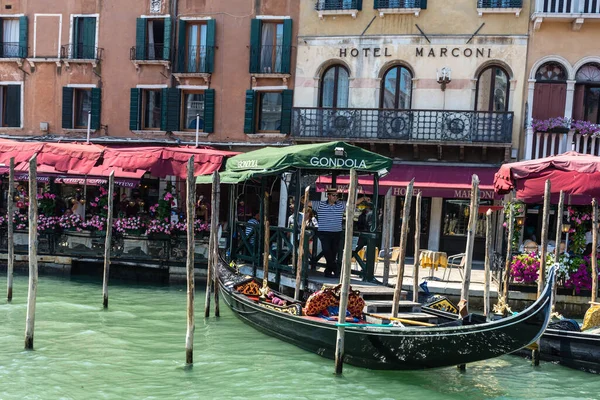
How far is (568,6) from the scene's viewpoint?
17328 millimetres

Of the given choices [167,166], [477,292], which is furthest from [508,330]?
[167,166]

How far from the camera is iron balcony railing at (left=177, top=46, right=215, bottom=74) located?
66.3 ft

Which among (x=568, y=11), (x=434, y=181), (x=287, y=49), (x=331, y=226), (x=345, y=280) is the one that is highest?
(x=568, y=11)

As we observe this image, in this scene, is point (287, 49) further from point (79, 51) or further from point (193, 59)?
point (79, 51)

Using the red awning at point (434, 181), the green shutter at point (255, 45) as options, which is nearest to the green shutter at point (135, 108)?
the green shutter at point (255, 45)

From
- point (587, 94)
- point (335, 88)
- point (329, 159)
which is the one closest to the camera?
point (329, 159)

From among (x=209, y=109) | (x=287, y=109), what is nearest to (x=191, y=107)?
(x=209, y=109)

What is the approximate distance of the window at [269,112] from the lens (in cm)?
1995

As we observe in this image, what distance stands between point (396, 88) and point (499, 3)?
3.30 meters

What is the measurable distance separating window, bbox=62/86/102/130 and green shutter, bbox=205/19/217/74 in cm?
348

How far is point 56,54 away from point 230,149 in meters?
6.04

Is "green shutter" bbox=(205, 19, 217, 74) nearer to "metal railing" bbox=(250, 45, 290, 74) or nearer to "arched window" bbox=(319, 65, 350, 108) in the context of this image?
"metal railing" bbox=(250, 45, 290, 74)

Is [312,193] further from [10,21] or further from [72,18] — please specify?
[10,21]

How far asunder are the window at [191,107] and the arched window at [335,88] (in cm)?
361
